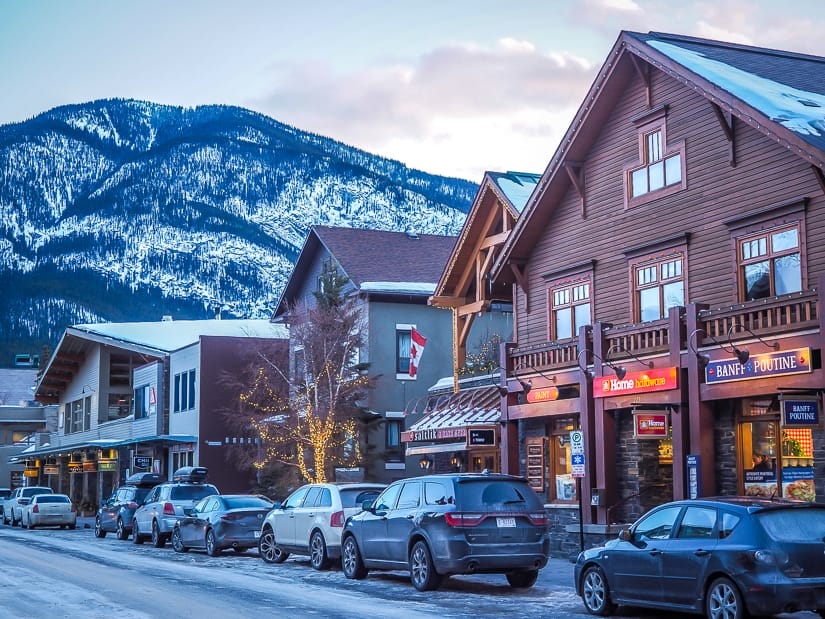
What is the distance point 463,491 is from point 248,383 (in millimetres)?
30799

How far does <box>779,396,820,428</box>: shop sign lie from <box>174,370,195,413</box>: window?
36.8m

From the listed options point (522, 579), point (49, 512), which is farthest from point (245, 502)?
point (49, 512)

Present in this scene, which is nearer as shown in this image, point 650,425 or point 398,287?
point 650,425

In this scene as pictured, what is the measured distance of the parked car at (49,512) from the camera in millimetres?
47625

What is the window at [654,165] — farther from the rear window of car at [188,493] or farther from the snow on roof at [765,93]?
the rear window of car at [188,493]

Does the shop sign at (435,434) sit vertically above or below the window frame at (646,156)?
below

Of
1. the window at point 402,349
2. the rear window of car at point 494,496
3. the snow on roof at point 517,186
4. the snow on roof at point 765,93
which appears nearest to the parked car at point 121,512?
the window at point 402,349

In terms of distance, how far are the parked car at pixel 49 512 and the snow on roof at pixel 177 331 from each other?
9487 millimetres

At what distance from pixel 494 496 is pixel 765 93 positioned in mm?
9712

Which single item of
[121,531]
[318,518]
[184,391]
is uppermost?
[184,391]

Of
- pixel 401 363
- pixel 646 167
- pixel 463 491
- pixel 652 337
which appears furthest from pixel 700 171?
pixel 401 363

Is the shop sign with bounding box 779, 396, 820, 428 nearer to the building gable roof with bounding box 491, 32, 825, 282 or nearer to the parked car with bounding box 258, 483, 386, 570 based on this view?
the building gable roof with bounding box 491, 32, 825, 282

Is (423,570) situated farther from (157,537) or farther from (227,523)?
(157,537)

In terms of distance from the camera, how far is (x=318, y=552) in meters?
23.7
